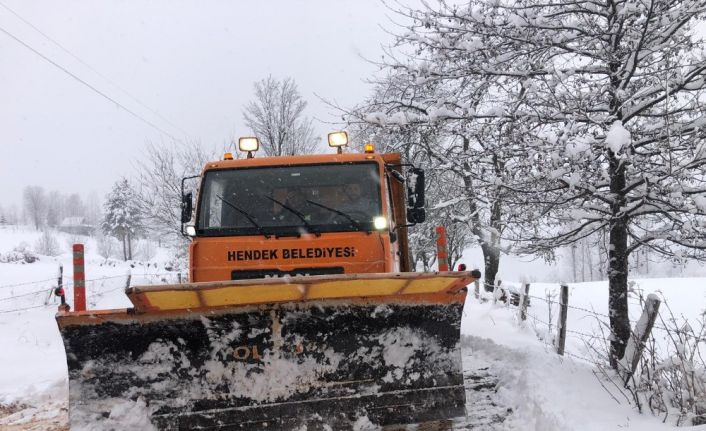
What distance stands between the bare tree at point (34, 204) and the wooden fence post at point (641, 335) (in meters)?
121

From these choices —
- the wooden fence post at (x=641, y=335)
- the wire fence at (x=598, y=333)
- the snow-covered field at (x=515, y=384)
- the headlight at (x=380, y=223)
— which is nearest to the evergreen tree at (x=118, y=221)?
the snow-covered field at (x=515, y=384)

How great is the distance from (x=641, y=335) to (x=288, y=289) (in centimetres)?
279

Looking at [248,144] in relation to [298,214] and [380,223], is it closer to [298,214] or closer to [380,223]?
[298,214]

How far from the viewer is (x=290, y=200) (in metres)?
5.39

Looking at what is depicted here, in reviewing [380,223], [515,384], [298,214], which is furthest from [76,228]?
[515,384]

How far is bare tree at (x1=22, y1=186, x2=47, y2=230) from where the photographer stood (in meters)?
111

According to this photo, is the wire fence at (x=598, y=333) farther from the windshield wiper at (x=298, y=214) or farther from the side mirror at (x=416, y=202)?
the windshield wiper at (x=298, y=214)

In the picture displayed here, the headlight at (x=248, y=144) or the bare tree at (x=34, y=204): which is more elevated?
the bare tree at (x=34, y=204)

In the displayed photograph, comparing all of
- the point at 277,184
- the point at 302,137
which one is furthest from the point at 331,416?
the point at 302,137

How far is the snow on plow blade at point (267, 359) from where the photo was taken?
11.8 feet

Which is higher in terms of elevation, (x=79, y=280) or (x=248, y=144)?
(x=248, y=144)

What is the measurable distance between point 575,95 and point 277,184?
288 cm

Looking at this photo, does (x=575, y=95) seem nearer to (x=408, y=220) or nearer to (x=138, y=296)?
(x=408, y=220)

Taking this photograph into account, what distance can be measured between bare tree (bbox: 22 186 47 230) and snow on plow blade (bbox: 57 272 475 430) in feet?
394
